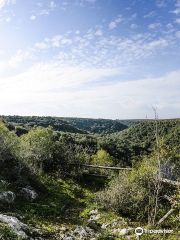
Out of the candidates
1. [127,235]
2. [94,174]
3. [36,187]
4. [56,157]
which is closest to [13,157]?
[36,187]

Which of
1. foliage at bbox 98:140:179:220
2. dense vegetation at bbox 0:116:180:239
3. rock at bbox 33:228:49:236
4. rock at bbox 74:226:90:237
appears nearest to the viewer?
rock at bbox 33:228:49:236

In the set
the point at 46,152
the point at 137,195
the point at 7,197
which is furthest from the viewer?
the point at 46,152

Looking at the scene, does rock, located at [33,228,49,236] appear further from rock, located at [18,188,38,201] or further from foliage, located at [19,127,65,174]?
foliage, located at [19,127,65,174]

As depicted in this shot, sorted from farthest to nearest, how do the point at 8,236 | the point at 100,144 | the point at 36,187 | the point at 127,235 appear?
1. the point at 100,144
2. the point at 36,187
3. the point at 127,235
4. the point at 8,236

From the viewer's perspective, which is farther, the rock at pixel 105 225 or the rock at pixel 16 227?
the rock at pixel 105 225

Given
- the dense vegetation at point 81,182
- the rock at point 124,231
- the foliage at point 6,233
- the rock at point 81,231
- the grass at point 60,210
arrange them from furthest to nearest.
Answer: the dense vegetation at point 81,182 → the grass at point 60,210 → the rock at point 124,231 → the rock at point 81,231 → the foliage at point 6,233

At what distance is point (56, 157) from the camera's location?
12.6 m

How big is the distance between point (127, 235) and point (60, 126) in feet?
275

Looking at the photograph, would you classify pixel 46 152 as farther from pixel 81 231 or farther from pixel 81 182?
pixel 81 231

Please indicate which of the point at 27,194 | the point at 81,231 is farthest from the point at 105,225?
the point at 27,194

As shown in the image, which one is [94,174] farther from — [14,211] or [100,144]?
[100,144]

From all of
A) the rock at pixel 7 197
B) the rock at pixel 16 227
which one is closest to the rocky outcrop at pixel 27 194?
the rock at pixel 7 197

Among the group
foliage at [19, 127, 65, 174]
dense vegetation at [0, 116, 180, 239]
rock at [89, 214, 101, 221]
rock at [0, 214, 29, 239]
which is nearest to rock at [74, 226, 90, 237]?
dense vegetation at [0, 116, 180, 239]

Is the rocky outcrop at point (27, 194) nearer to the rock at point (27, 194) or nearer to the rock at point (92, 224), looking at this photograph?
the rock at point (27, 194)
